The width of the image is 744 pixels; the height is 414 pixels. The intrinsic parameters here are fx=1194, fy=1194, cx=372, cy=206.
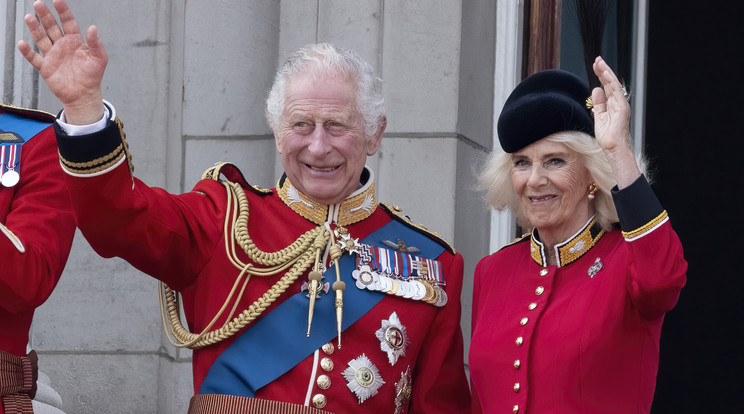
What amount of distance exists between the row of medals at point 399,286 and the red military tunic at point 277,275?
23mm

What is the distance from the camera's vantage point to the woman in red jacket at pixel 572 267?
109 inches

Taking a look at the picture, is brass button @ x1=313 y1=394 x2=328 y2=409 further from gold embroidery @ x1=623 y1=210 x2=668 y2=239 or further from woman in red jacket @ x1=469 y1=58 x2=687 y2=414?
gold embroidery @ x1=623 y1=210 x2=668 y2=239

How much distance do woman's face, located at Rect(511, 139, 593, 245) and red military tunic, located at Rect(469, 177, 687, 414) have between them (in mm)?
48

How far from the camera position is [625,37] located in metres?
5.24

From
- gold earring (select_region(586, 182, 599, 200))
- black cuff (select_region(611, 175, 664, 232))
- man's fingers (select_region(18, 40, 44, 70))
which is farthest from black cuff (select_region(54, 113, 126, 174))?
gold earring (select_region(586, 182, 599, 200))

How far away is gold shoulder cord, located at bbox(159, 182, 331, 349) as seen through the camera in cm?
300

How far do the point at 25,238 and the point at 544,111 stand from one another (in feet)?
4.41

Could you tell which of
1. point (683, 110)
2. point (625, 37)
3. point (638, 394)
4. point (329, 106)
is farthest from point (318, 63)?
point (683, 110)

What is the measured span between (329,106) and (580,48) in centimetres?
166

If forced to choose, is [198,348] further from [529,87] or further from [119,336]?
[119,336]

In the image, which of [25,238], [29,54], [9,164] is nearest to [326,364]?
[25,238]

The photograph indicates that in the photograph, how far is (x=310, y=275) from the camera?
304 centimetres

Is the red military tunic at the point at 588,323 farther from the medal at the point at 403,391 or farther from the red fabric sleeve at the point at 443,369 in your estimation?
the medal at the point at 403,391

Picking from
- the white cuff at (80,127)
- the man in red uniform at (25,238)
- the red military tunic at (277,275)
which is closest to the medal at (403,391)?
the red military tunic at (277,275)
